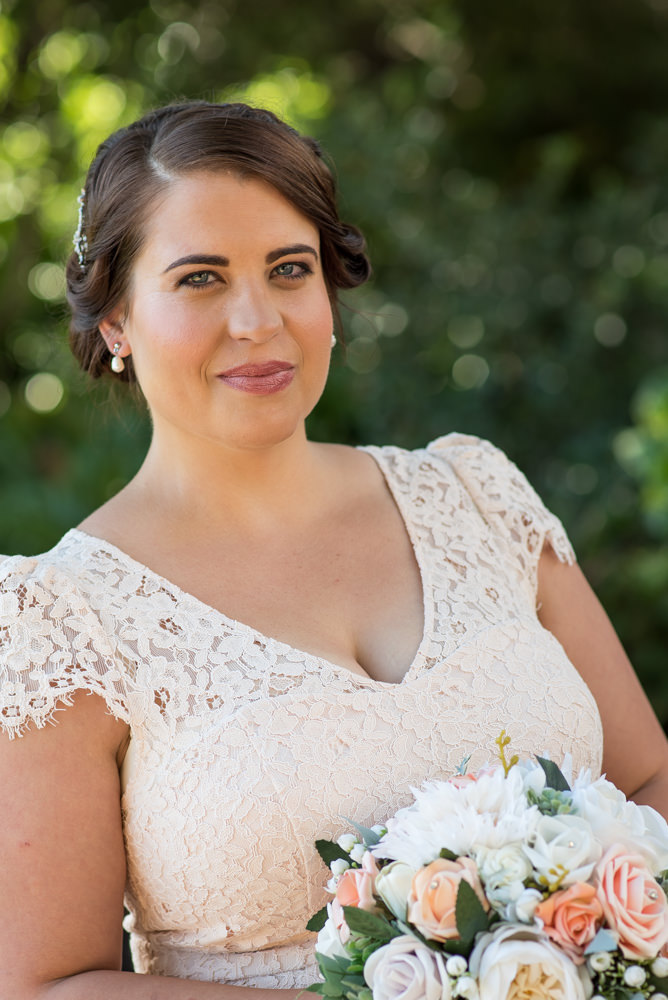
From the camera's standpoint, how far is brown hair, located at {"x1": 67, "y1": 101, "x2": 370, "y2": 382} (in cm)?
230

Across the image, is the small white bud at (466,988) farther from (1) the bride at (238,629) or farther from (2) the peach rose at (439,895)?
(1) the bride at (238,629)

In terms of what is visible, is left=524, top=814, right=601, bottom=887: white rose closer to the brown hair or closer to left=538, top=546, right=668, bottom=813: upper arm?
left=538, top=546, right=668, bottom=813: upper arm

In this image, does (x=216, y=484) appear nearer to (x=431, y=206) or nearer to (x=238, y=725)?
(x=238, y=725)

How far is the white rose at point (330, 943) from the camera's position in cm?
171

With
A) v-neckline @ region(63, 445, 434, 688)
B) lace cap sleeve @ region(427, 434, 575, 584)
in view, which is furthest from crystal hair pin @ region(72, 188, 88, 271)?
lace cap sleeve @ region(427, 434, 575, 584)

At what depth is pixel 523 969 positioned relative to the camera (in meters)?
1.55

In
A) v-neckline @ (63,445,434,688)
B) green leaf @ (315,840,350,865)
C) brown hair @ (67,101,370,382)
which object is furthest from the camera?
brown hair @ (67,101,370,382)

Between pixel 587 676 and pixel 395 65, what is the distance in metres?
5.26

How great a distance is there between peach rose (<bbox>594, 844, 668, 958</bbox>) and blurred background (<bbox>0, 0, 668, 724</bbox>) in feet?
12.3

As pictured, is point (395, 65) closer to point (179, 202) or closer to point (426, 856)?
point (179, 202)

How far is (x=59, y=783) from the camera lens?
78.1 inches

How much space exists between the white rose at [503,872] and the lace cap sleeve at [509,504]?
1.02 metres

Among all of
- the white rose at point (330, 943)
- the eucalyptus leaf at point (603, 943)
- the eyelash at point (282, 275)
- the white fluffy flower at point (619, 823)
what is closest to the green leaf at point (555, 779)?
the white fluffy flower at point (619, 823)

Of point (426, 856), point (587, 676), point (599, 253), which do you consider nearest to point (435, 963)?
point (426, 856)
